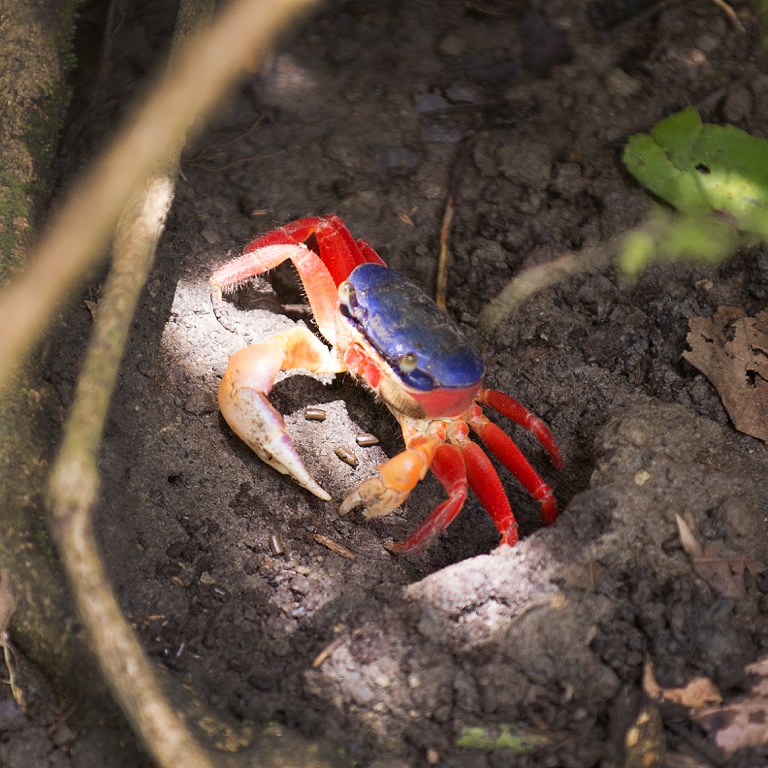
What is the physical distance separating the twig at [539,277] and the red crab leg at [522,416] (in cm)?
39

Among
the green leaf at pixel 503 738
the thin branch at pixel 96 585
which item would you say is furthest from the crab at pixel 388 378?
the thin branch at pixel 96 585

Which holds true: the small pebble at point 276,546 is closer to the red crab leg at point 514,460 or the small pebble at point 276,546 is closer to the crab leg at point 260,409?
the crab leg at point 260,409

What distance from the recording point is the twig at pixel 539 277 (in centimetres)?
329

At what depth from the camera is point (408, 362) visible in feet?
9.20

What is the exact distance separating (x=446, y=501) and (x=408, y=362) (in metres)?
0.51

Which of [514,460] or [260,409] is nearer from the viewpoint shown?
[260,409]

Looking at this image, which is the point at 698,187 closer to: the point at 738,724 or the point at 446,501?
the point at 446,501

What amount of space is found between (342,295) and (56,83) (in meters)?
1.35

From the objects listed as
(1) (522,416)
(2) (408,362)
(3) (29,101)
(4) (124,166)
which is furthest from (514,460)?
(3) (29,101)

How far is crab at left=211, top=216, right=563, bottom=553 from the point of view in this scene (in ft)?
8.64

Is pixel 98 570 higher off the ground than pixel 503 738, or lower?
higher

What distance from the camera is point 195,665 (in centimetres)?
215

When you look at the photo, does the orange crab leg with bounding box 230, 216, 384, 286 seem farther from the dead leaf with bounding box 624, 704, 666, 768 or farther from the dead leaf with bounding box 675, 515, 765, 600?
the dead leaf with bounding box 624, 704, 666, 768

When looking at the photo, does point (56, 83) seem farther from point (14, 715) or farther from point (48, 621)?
point (14, 715)
